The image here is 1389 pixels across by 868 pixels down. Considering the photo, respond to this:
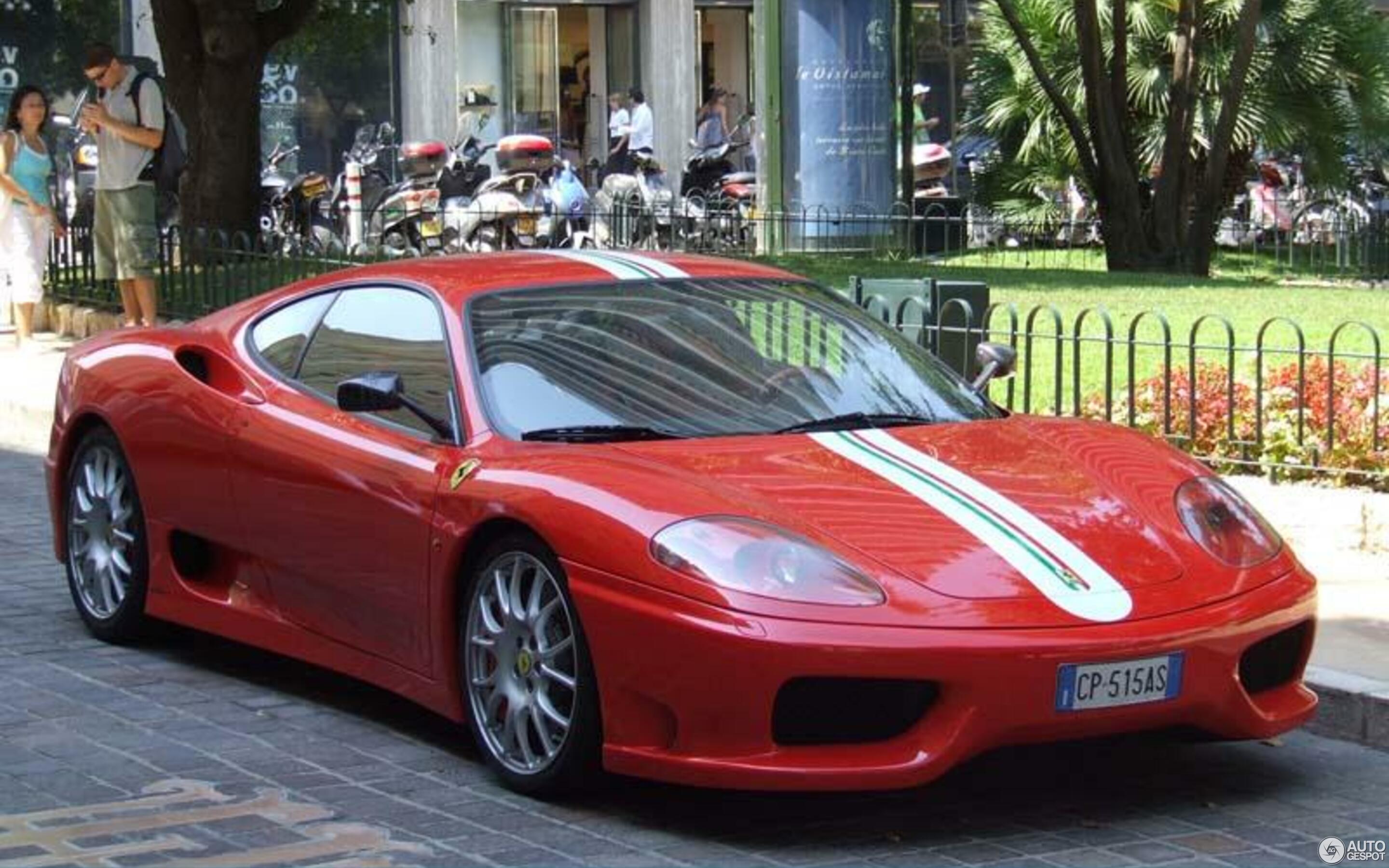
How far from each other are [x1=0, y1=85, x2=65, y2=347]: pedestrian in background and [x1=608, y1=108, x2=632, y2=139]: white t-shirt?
617 inches

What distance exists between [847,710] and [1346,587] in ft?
11.3

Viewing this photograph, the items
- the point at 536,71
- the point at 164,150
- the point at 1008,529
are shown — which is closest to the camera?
the point at 1008,529

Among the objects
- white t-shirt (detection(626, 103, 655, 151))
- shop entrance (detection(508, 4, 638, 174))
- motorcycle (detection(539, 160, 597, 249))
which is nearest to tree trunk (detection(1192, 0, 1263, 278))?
motorcycle (detection(539, 160, 597, 249))

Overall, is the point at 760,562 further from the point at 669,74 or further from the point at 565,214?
the point at 669,74

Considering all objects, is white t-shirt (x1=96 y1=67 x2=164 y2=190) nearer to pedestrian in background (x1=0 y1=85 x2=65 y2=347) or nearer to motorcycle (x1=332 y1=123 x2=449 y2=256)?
pedestrian in background (x1=0 y1=85 x2=65 y2=347)

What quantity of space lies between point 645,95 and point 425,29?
4.14 meters

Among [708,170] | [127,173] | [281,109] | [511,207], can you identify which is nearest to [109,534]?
[127,173]

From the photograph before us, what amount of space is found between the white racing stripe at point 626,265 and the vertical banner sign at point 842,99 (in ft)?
53.5

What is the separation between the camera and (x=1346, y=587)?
27.1ft

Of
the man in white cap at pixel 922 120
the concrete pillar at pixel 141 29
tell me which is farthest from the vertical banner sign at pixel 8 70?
the man in white cap at pixel 922 120

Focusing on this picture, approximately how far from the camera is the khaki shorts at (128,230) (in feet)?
49.5

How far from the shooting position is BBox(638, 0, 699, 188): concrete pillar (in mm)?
34844

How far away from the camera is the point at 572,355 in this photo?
6484 millimetres

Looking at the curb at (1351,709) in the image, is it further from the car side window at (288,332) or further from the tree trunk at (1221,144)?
the tree trunk at (1221,144)
